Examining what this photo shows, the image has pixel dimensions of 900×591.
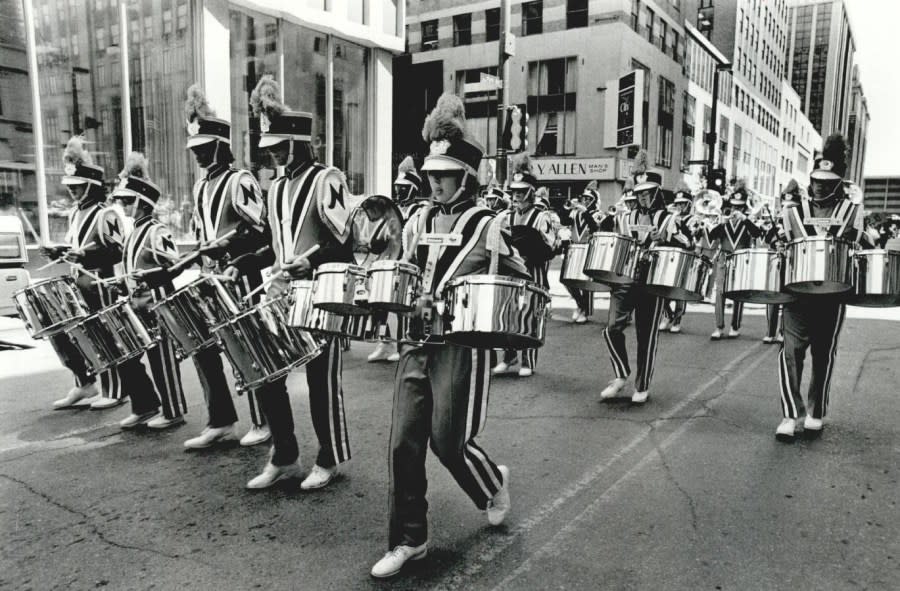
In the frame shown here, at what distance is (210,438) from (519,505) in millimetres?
2442

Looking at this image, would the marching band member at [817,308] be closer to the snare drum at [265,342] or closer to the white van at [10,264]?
the snare drum at [265,342]

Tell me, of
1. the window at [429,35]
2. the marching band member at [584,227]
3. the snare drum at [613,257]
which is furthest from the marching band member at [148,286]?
the window at [429,35]

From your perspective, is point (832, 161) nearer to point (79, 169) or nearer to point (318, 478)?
point (318, 478)

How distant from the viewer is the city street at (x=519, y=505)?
3.46 metres

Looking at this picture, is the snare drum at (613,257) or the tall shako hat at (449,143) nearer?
the tall shako hat at (449,143)

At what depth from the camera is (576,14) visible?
34.7 meters

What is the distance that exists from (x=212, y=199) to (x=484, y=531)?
283 cm

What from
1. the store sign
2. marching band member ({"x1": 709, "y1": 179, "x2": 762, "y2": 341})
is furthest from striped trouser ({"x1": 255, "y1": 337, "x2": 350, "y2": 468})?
the store sign

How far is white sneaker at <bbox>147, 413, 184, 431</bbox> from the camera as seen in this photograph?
19.2 feet

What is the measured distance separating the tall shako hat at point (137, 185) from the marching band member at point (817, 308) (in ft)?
16.2

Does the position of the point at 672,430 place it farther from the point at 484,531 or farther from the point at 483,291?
the point at 483,291

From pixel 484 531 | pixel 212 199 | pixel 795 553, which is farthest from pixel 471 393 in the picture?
pixel 212 199

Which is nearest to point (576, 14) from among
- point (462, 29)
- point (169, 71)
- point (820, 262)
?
point (462, 29)

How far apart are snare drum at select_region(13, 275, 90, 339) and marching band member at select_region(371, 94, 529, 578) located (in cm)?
355
